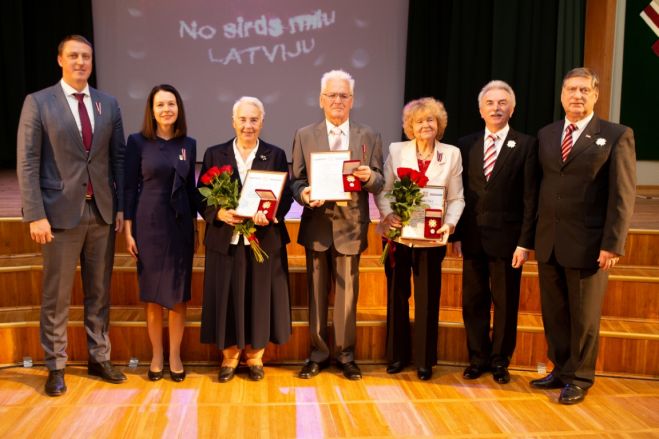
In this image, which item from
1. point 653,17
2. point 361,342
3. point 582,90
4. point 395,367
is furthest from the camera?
point 653,17

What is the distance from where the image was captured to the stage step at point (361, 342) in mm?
3518

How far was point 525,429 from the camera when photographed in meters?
2.88

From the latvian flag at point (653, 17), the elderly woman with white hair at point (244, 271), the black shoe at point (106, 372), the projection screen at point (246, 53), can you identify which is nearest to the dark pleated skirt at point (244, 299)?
the elderly woman with white hair at point (244, 271)

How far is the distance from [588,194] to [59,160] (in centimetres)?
259

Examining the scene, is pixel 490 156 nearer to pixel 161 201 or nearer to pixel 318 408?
pixel 318 408

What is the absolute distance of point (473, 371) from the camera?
344 cm

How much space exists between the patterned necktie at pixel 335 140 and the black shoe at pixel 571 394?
1689mm

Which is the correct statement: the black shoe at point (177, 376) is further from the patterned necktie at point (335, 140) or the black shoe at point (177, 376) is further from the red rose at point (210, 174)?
the patterned necktie at point (335, 140)

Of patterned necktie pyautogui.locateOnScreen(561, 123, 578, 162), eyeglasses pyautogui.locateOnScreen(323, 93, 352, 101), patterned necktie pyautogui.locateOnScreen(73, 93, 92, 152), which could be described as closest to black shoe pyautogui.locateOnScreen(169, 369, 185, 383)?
patterned necktie pyautogui.locateOnScreen(73, 93, 92, 152)

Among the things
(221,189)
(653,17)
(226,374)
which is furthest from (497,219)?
(653,17)

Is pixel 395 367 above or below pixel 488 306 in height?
below

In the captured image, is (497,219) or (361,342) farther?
(361,342)

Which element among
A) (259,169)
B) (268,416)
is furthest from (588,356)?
(259,169)

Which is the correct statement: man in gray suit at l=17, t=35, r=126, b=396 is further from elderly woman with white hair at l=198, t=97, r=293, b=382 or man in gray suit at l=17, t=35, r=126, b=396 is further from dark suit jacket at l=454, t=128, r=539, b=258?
dark suit jacket at l=454, t=128, r=539, b=258
